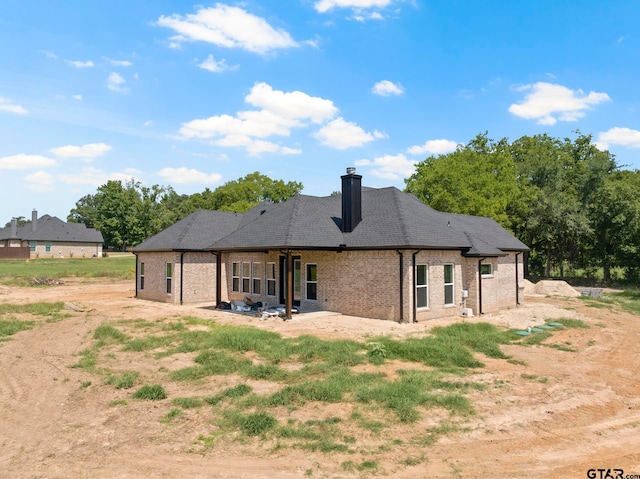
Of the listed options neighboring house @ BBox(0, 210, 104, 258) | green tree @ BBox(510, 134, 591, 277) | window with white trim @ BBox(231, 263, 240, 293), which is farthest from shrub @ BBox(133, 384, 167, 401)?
neighboring house @ BBox(0, 210, 104, 258)

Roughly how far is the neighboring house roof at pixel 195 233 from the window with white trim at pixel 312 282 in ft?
23.5

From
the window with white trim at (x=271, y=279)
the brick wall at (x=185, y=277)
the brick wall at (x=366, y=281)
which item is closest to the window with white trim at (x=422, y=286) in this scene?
the brick wall at (x=366, y=281)

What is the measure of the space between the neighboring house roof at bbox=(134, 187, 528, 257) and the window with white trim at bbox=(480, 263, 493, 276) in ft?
2.59

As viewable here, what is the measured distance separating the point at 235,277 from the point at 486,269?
1380 cm

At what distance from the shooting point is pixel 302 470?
5625mm

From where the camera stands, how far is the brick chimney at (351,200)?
20.7 m

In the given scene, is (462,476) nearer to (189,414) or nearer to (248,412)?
A: (248,412)

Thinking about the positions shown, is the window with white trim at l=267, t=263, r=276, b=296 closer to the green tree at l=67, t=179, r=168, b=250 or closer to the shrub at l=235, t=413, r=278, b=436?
the shrub at l=235, t=413, r=278, b=436

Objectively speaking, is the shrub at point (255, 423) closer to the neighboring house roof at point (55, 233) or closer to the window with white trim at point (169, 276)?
the window with white trim at point (169, 276)

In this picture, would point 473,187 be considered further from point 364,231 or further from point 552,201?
point 364,231

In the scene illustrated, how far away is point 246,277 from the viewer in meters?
23.8

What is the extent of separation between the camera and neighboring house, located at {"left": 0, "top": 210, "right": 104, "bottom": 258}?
237 feet

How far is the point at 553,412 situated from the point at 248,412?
18.4 ft

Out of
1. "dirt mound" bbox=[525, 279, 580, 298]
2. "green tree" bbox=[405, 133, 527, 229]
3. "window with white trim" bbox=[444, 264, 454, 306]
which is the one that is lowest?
"dirt mound" bbox=[525, 279, 580, 298]
